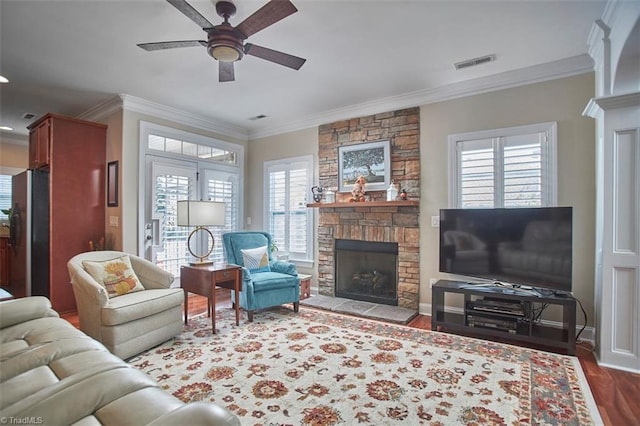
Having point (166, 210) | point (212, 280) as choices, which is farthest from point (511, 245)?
point (166, 210)

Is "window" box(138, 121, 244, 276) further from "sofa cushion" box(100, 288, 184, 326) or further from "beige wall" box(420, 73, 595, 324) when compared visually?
"beige wall" box(420, 73, 595, 324)

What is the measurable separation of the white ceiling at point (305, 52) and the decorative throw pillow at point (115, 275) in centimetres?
200

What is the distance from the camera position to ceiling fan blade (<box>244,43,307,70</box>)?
95.4 inches

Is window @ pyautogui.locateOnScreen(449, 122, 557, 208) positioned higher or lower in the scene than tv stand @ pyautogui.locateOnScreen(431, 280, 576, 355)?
higher

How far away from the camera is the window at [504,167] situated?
3.39 meters

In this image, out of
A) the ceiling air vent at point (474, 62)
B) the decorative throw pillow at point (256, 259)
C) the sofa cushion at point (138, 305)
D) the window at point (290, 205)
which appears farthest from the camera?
the window at point (290, 205)

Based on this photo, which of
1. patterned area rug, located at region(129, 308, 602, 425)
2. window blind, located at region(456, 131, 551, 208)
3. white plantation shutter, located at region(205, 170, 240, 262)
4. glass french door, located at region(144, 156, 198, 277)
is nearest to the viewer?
patterned area rug, located at region(129, 308, 602, 425)

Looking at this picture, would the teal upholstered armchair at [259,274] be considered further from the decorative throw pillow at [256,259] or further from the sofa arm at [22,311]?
the sofa arm at [22,311]

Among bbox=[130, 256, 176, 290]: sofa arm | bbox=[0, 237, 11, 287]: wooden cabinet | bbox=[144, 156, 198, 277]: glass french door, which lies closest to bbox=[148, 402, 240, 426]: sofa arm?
bbox=[130, 256, 176, 290]: sofa arm

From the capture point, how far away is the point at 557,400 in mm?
2166

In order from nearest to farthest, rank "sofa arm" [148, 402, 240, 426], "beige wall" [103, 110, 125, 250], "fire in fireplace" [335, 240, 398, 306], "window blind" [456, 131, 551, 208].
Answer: "sofa arm" [148, 402, 240, 426]
"window blind" [456, 131, 551, 208]
"beige wall" [103, 110, 125, 250]
"fire in fireplace" [335, 240, 398, 306]

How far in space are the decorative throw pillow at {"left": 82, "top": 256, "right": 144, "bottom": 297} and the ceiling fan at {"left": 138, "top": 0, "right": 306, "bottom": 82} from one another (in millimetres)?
1989

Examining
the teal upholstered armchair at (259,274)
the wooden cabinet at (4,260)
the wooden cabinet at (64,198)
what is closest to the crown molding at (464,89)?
the teal upholstered armchair at (259,274)

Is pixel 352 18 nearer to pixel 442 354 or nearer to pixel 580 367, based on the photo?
pixel 442 354
